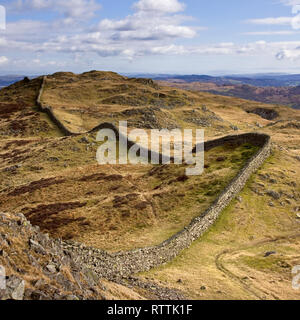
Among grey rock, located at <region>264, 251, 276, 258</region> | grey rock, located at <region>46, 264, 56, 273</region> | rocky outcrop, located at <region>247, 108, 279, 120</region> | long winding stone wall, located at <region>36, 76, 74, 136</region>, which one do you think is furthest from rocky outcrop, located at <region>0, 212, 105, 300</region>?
rocky outcrop, located at <region>247, 108, 279, 120</region>

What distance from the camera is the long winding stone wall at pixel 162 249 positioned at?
77.7 ft

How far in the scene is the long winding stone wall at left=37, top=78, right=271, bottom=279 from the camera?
2369cm

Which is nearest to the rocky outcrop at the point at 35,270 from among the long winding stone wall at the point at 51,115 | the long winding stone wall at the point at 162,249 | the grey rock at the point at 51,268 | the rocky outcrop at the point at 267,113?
the grey rock at the point at 51,268

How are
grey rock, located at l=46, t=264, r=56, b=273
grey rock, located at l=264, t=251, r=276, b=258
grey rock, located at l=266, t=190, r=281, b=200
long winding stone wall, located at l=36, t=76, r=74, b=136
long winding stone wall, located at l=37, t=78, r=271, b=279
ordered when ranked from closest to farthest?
grey rock, located at l=46, t=264, r=56, b=273, long winding stone wall, located at l=37, t=78, r=271, b=279, grey rock, located at l=264, t=251, r=276, b=258, grey rock, located at l=266, t=190, r=281, b=200, long winding stone wall, located at l=36, t=76, r=74, b=136

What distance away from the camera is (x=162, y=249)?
2866 centimetres

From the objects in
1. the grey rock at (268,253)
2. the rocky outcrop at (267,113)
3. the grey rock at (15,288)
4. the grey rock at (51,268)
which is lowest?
the grey rock at (268,253)

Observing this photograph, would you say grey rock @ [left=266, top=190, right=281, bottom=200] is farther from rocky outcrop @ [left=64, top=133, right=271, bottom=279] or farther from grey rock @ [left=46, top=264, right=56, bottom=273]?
grey rock @ [left=46, top=264, right=56, bottom=273]

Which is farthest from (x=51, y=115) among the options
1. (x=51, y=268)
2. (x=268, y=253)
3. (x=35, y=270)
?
(x=35, y=270)

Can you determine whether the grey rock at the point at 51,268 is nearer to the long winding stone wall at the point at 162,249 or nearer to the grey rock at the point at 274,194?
the long winding stone wall at the point at 162,249

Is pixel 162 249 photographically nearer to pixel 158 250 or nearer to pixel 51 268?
pixel 158 250
